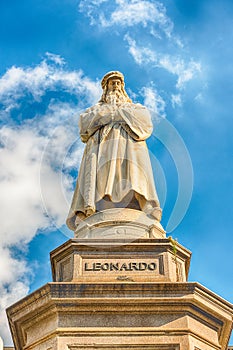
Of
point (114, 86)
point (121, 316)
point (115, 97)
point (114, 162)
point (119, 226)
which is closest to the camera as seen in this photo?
point (121, 316)

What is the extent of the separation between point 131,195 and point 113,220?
971mm

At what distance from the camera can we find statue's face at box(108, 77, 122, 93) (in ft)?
61.1

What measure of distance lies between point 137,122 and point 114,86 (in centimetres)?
188

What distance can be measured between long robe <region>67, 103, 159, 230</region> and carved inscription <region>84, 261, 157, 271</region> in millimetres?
2199

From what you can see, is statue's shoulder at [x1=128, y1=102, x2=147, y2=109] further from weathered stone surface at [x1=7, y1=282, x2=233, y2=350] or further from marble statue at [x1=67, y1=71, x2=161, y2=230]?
weathered stone surface at [x1=7, y1=282, x2=233, y2=350]

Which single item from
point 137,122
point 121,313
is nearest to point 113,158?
point 137,122

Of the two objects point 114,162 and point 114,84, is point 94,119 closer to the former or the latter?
point 114,162

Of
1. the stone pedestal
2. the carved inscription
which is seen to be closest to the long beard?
the carved inscription

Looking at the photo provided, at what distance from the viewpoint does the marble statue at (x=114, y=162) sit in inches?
610

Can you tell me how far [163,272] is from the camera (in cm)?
1309

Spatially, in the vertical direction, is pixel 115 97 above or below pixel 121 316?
above

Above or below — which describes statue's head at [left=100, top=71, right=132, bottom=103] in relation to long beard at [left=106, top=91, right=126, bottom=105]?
above

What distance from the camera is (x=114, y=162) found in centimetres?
1611

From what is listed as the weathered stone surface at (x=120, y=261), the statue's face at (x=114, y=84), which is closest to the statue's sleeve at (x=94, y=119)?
the statue's face at (x=114, y=84)
